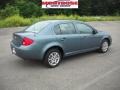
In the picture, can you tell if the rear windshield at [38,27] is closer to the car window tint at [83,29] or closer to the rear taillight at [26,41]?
the rear taillight at [26,41]

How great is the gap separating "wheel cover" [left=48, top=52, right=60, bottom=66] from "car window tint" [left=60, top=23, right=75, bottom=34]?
2.70ft

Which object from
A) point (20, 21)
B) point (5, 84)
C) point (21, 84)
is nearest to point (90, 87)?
point (21, 84)

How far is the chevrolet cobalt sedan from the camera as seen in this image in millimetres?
7488

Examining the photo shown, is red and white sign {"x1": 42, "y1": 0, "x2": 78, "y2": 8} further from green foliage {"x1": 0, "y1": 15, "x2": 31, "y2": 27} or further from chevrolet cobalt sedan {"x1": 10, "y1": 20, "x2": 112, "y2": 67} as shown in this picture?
chevrolet cobalt sedan {"x1": 10, "y1": 20, "x2": 112, "y2": 67}

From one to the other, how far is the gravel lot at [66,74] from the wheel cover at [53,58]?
0.20 m

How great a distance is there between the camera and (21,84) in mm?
6324

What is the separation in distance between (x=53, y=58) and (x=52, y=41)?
Result: 0.57m

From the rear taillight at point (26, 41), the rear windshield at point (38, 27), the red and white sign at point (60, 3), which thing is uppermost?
the red and white sign at point (60, 3)

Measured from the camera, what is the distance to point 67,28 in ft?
27.5

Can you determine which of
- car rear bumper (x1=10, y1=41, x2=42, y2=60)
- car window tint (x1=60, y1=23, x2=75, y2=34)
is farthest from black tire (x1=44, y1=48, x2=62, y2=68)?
car window tint (x1=60, y1=23, x2=75, y2=34)

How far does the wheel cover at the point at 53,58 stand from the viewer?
7789 millimetres

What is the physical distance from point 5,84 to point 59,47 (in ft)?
7.87

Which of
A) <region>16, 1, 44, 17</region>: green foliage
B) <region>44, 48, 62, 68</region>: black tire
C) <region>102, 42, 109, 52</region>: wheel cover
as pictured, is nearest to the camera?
<region>44, 48, 62, 68</region>: black tire

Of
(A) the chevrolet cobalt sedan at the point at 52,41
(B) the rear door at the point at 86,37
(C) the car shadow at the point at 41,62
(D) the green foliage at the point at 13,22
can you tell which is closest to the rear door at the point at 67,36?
(A) the chevrolet cobalt sedan at the point at 52,41
